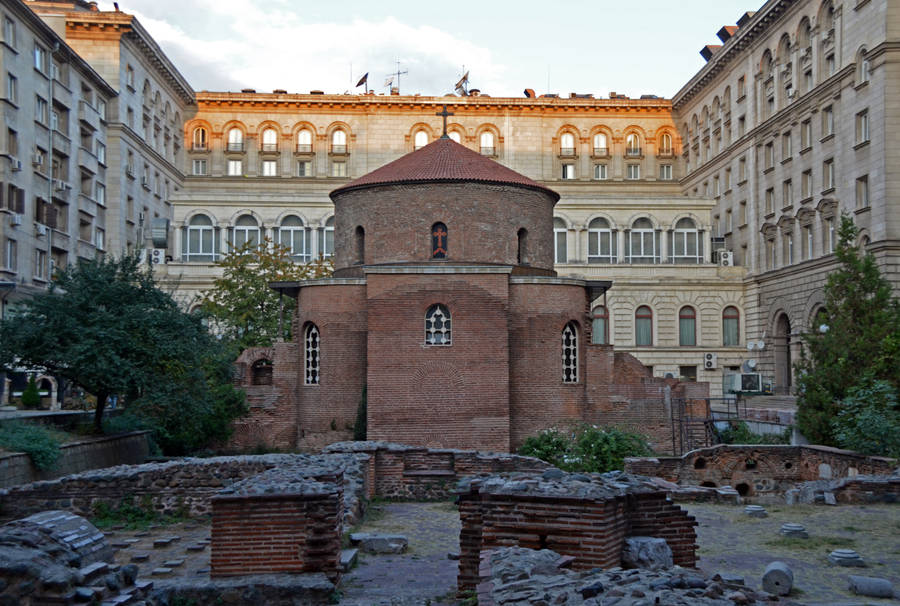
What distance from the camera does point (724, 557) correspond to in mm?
12617

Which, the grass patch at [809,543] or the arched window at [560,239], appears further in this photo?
the arched window at [560,239]

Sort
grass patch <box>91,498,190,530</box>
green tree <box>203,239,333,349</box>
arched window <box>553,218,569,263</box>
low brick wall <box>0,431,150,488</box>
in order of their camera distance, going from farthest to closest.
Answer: arched window <box>553,218,569,263</box>
green tree <box>203,239,333,349</box>
low brick wall <box>0,431,150,488</box>
grass patch <box>91,498,190,530</box>

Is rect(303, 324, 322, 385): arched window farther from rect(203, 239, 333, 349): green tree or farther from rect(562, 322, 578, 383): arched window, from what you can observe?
rect(203, 239, 333, 349): green tree

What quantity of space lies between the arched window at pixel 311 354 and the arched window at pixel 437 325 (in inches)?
152

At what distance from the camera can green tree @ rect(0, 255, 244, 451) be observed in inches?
834

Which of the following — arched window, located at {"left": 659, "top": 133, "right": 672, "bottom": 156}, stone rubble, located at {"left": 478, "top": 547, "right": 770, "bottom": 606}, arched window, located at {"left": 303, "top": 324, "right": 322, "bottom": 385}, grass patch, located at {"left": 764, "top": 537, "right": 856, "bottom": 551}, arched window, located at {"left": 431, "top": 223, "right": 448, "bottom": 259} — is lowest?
grass patch, located at {"left": 764, "top": 537, "right": 856, "bottom": 551}

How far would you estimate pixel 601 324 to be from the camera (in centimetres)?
5025

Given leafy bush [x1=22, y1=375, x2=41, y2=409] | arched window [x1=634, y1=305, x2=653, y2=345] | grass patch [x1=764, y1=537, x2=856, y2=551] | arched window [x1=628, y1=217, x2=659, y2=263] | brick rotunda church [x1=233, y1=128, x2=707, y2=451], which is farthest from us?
arched window [x1=628, y1=217, x2=659, y2=263]

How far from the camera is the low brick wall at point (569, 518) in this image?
9391 millimetres

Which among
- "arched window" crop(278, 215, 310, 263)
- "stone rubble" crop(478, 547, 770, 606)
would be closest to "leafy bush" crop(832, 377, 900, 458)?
"stone rubble" crop(478, 547, 770, 606)

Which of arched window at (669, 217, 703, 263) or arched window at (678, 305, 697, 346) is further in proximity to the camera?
arched window at (669, 217, 703, 263)

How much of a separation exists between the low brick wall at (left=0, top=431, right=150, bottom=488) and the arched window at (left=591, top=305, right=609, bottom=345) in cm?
2955

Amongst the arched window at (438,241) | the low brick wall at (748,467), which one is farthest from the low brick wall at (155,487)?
the arched window at (438,241)

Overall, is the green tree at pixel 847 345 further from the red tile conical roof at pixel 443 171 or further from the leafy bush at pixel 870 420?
the red tile conical roof at pixel 443 171
